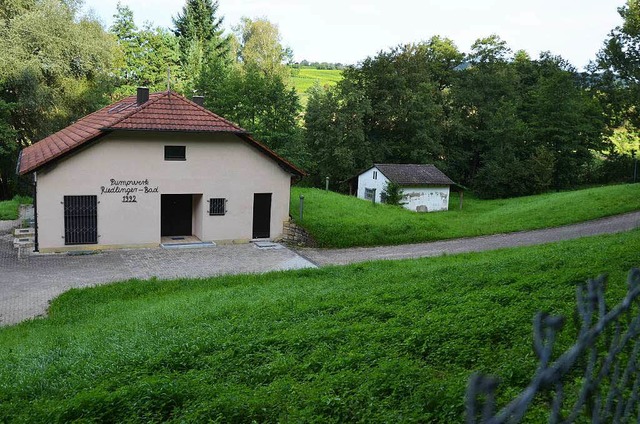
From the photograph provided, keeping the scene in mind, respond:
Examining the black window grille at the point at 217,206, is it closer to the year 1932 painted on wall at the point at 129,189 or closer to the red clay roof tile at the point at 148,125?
the year 1932 painted on wall at the point at 129,189

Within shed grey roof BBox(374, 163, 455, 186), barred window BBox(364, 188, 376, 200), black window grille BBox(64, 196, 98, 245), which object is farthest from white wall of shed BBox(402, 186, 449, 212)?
black window grille BBox(64, 196, 98, 245)

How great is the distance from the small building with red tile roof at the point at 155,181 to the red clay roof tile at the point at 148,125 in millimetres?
38

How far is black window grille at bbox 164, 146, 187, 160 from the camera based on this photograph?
21.4m

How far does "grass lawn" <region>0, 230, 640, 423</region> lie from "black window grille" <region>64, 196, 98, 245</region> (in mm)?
8376

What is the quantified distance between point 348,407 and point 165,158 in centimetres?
1736

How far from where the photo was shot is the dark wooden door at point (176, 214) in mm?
22703

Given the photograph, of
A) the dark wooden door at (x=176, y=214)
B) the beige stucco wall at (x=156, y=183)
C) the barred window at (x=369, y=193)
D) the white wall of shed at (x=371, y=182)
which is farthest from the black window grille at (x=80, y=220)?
the barred window at (x=369, y=193)

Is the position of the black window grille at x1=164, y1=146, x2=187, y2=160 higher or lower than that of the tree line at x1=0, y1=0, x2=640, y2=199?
lower

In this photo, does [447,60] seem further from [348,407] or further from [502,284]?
[348,407]

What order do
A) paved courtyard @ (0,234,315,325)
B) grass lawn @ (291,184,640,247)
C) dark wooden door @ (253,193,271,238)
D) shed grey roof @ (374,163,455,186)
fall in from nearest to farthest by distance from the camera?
paved courtyard @ (0,234,315,325) → grass lawn @ (291,184,640,247) → dark wooden door @ (253,193,271,238) → shed grey roof @ (374,163,455,186)

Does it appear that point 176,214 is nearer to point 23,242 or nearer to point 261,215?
point 261,215

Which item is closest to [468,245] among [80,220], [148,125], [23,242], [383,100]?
[148,125]

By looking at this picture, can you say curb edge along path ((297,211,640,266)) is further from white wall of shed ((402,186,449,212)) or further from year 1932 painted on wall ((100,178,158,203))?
white wall of shed ((402,186,449,212))

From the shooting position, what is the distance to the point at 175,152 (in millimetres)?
21516
